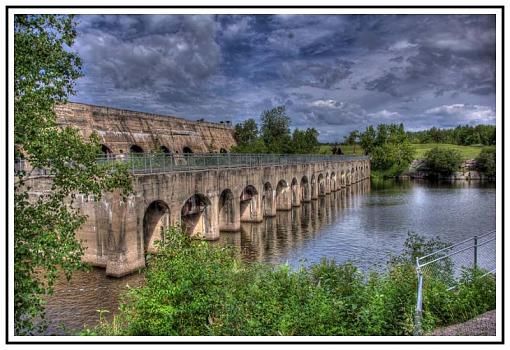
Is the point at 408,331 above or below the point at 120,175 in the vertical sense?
below

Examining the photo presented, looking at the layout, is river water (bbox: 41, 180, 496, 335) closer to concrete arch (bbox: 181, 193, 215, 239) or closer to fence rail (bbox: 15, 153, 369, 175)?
concrete arch (bbox: 181, 193, 215, 239)

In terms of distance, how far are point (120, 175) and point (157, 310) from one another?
371cm

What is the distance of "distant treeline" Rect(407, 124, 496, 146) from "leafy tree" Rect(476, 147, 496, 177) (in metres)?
40.6

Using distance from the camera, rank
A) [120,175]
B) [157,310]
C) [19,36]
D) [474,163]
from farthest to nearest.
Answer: [474,163], [120,175], [157,310], [19,36]

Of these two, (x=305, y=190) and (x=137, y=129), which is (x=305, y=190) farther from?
(x=137, y=129)

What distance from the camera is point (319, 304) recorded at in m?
11.3

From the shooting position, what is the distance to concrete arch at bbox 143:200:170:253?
80.4ft

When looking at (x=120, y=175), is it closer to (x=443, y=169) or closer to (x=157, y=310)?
(x=157, y=310)

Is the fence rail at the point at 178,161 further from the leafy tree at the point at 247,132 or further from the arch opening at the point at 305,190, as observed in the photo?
the leafy tree at the point at 247,132

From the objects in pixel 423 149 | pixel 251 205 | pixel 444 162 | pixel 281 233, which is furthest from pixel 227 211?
pixel 423 149

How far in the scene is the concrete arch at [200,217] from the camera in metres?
28.7

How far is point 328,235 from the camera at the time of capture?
32.3 meters

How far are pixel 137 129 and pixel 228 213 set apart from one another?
A: 15619mm
